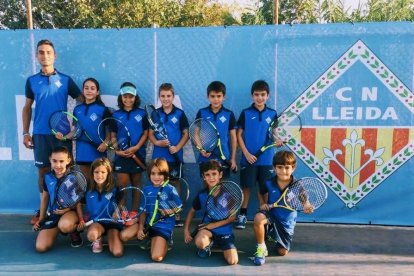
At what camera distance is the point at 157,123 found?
404cm

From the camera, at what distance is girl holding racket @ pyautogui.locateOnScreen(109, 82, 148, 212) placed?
4.02 meters

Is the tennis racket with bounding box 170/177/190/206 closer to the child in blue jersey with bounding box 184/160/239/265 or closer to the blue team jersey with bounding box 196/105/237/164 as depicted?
the blue team jersey with bounding box 196/105/237/164

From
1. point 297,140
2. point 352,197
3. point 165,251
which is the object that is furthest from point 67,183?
point 352,197

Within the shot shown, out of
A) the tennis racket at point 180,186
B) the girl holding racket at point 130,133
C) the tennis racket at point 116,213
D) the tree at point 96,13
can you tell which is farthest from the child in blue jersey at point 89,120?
the tree at point 96,13

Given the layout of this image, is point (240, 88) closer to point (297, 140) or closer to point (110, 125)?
point (297, 140)

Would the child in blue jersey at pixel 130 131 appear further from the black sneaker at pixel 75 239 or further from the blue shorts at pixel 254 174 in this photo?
the blue shorts at pixel 254 174

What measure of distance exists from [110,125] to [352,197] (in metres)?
2.49

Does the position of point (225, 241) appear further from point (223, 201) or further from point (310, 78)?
point (310, 78)

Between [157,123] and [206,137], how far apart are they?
0.50m

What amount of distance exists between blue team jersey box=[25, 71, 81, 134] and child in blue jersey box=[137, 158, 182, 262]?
126 centimetres

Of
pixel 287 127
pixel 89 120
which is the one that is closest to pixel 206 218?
pixel 287 127

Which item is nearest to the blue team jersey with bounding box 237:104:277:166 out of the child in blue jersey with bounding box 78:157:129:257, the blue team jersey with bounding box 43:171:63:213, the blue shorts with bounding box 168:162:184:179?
the blue shorts with bounding box 168:162:184:179

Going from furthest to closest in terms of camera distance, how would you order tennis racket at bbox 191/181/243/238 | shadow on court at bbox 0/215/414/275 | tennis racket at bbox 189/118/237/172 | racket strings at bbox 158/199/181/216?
tennis racket at bbox 189/118/237/172 < racket strings at bbox 158/199/181/216 < tennis racket at bbox 191/181/243/238 < shadow on court at bbox 0/215/414/275

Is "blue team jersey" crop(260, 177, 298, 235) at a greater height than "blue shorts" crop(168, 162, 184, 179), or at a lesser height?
lesser
